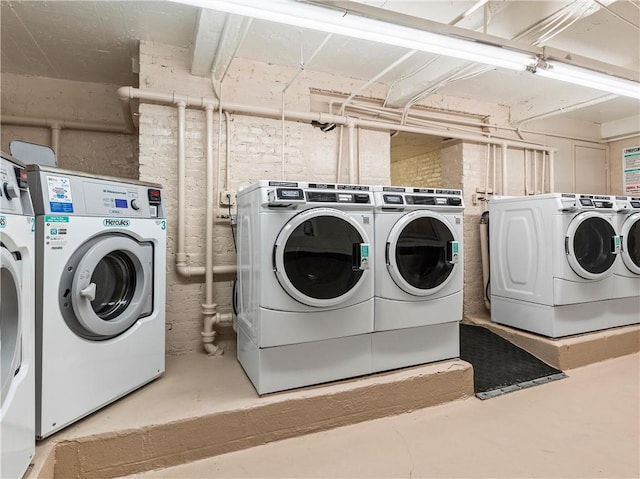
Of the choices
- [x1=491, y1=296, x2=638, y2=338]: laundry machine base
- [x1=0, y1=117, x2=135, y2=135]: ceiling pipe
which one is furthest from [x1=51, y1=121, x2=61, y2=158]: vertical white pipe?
[x1=491, y1=296, x2=638, y2=338]: laundry machine base

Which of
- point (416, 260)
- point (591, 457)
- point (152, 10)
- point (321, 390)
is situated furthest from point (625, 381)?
point (152, 10)

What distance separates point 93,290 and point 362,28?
1973 millimetres

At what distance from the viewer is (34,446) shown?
1521mm

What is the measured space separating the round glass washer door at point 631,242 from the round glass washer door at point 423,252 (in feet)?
Answer: 6.87

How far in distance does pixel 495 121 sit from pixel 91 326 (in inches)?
184

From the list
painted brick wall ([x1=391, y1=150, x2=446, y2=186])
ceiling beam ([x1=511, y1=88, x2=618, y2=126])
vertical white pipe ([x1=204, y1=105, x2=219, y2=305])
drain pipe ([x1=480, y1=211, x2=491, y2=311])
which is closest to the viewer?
vertical white pipe ([x1=204, y1=105, x2=219, y2=305])

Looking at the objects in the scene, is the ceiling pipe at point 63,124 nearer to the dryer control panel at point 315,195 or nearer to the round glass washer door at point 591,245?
the dryer control panel at point 315,195

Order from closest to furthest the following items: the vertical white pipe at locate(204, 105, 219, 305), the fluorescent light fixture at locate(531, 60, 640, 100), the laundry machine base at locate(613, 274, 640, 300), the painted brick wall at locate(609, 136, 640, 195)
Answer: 1. the fluorescent light fixture at locate(531, 60, 640, 100)
2. the vertical white pipe at locate(204, 105, 219, 305)
3. the laundry machine base at locate(613, 274, 640, 300)
4. the painted brick wall at locate(609, 136, 640, 195)

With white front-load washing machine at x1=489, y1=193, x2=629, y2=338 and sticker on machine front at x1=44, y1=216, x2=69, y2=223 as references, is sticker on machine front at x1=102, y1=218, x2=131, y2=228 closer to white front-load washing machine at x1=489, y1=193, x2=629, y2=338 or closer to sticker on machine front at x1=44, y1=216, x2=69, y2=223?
sticker on machine front at x1=44, y1=216, x2=69, y2=223

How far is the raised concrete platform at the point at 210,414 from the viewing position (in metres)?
1.70

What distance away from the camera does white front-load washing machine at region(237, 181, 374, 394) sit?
2.03 metres

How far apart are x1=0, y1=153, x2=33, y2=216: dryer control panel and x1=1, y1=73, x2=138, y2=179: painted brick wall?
2.27 m

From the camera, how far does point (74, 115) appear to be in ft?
11.5

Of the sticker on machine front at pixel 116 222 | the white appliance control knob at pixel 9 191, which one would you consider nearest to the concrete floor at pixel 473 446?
the sticker on machine front at pixel 116 222
